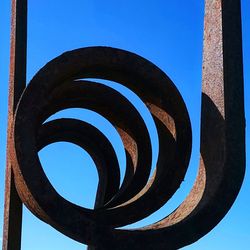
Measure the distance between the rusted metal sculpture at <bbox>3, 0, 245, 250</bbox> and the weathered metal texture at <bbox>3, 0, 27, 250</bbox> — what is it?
0.04m

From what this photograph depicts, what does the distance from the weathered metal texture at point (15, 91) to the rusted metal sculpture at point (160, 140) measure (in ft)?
0.14

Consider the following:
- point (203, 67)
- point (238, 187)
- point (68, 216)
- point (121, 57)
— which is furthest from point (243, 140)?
point (68, 216)

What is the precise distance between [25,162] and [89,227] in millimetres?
1367

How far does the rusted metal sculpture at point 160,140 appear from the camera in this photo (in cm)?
983

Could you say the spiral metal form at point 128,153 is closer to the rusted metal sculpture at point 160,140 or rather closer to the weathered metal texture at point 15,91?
the rusted metal sculpture at point 160,140

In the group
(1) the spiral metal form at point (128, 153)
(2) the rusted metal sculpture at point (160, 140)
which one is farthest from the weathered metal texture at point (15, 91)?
(1) the spiral metal form at point (128, 153)

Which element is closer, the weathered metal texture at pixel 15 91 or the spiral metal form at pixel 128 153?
the spiral metal form at pixel 128 153

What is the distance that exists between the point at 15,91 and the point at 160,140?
Result: 9.11 ft

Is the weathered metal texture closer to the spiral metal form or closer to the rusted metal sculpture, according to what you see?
the rusted metal sculpture

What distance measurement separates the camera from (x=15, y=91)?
38.9 ft

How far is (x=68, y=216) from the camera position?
9.71 meters

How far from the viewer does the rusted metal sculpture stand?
983 cm

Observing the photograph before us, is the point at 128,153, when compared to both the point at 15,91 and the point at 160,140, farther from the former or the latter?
the point at 15,91

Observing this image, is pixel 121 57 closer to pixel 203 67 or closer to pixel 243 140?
pixel 203 67
